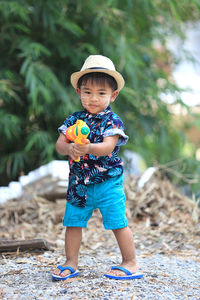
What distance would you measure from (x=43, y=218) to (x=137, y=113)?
1940 millimetres

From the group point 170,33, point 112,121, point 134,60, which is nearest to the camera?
point 112,121

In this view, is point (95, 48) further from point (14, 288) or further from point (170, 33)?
point (14, 288)

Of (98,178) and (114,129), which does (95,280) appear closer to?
(98,178)

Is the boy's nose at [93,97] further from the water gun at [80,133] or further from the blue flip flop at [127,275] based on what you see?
the blue flip flop at [127,275]

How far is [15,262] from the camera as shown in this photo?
2.08 meters

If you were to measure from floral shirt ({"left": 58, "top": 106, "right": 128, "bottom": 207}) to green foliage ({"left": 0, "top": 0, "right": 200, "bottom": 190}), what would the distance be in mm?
1756

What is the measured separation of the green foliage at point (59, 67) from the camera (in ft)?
12.1

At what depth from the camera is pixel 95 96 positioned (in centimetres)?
182

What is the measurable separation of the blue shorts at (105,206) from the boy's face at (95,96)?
0.35 meters

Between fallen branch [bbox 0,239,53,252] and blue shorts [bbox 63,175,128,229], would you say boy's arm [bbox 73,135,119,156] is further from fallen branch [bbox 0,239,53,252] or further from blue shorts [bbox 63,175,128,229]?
fallen branch [bbox 0,239,53,252]

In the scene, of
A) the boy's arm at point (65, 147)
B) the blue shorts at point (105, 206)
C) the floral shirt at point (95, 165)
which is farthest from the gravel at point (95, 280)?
the boy's arm at point (65, 147)

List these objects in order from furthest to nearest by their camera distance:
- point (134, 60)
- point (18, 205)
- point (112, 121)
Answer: point (134, 60)
point (18, 205)
point (112, 121)

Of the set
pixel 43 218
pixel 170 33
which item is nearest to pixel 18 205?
pixel 43 218

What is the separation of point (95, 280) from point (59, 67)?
9.63ft
